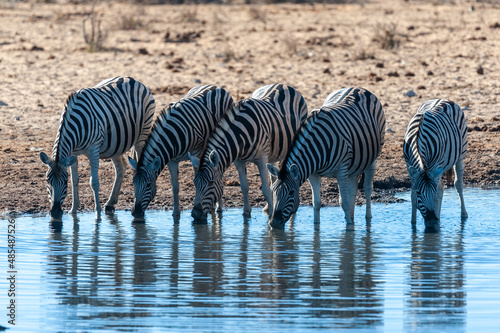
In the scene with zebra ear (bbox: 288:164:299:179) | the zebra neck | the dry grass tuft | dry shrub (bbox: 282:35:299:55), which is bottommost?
zebra ear (bbox: 288:164:299:179)

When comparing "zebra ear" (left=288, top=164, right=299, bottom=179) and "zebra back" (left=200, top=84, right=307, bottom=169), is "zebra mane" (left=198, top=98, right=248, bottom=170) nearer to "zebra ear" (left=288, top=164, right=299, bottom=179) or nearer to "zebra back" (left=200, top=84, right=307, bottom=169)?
"zebra back" (left=200, top=84, right=307, bottom=169)

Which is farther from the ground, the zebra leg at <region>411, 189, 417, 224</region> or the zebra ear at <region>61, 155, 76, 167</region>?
the zebra ear at <region>61, 155, 76, 167</region>

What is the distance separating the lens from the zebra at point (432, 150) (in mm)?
8547

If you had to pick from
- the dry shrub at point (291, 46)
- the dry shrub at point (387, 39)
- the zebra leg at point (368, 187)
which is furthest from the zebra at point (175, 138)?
the dry shrub at point (387, 39)

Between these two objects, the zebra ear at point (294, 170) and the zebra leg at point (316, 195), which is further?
the zebra leg at point (316, 195)

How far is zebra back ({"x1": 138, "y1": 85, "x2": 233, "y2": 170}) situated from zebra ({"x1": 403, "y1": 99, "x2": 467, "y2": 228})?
2.31 m

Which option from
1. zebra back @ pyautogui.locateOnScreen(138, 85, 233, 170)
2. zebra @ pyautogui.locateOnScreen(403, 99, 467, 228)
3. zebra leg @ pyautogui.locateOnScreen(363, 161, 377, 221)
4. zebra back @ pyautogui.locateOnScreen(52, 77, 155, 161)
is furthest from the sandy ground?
zebra @ pyautogui.locateOnScreen(403, 99, 467, 228)

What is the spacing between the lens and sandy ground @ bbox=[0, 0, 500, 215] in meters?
11.5

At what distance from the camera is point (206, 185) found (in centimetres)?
891

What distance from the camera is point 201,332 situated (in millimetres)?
5418

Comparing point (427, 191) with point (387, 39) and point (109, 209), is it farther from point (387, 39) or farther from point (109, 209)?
point (387, 39)

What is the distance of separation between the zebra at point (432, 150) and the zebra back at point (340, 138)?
0.47 m

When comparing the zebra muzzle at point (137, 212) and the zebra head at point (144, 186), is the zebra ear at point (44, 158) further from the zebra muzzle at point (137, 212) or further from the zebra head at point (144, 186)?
the zebra muzzle at point (137, 212)

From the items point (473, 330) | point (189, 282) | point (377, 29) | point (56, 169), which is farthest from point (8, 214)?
point (377, 29)
